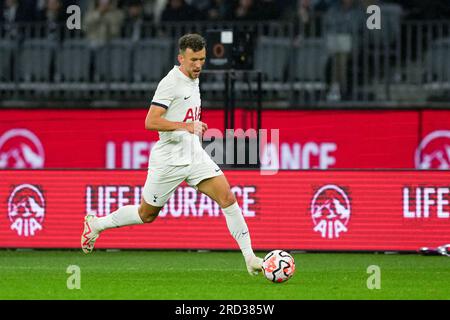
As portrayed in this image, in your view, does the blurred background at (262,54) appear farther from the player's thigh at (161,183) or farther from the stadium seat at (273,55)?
the player's thigh at (161,183)

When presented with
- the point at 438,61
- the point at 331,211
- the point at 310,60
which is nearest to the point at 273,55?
the point at 310,60

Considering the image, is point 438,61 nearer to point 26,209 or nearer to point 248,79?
point 248,79

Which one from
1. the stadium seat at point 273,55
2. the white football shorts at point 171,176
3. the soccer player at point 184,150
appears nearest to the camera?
the soccer player at point 184,150

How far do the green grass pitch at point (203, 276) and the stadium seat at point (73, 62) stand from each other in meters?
5.58

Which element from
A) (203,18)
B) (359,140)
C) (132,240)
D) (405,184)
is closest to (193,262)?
(132,240)

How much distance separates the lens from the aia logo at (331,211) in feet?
47.0

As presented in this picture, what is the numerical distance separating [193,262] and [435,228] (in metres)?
3.04

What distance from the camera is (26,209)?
1462 cm

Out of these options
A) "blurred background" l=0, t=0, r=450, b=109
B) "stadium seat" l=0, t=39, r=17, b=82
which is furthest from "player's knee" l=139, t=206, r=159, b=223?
"stadium seat" l=0, t=39, r=17, b=82

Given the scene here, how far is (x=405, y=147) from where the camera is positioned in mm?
18844

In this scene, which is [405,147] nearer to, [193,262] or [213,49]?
[213,49]

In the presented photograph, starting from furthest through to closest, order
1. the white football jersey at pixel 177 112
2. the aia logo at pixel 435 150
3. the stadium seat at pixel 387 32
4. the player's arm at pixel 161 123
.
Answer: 1. the stadium seat at pixel 387 32
2. the aia logo at pixel 435 150
3. the white football jersey at pixel 177 112
4. the player's arm at pixel 161 123

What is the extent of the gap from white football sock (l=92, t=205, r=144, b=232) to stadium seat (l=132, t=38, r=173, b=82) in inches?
299

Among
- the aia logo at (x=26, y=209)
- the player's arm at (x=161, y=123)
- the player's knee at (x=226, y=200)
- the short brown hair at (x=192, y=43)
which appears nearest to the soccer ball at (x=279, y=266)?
the player's knee at (x=226, y=200)
